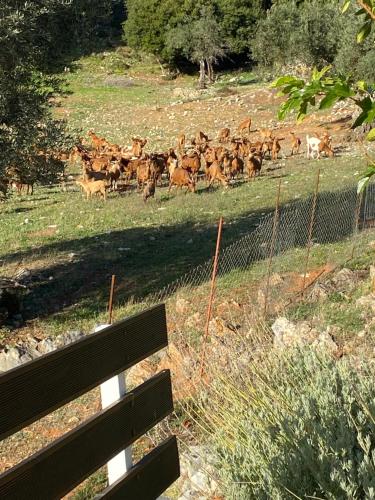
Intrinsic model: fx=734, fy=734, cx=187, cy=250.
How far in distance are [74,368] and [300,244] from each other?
9558 mm

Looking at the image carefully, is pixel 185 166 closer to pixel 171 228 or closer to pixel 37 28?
pixel 171 228

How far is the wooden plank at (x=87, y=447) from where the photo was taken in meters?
2.06

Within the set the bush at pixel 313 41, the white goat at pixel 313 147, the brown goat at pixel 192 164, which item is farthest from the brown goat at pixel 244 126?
the brown goat at pixel 192 164

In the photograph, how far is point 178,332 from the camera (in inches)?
298

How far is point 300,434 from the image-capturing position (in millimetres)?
3264

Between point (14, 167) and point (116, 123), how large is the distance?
29.7 meters

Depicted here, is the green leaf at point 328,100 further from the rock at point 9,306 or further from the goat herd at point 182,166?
the goat herd at point 182,166

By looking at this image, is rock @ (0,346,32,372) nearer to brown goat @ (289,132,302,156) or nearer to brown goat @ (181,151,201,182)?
brown goat @ (181,151,201,182)

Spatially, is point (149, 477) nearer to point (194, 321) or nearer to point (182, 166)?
point (194, 321)

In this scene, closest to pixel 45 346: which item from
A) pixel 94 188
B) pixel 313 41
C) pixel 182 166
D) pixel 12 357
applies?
pixel 12 357

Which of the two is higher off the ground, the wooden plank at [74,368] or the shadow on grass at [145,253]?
the wooden plank at [74,368]

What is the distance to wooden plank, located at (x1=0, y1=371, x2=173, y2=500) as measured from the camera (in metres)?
2.06

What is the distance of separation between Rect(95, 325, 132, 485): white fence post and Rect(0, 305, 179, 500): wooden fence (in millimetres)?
33

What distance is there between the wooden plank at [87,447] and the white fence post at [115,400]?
0.04m
